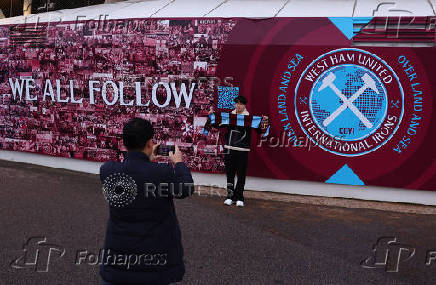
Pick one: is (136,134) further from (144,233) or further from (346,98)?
(346,98)

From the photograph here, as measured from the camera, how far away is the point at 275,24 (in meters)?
8.98

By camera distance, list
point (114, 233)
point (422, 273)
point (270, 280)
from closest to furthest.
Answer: point (114, 233) < point (270, 280) < point (422, 273)

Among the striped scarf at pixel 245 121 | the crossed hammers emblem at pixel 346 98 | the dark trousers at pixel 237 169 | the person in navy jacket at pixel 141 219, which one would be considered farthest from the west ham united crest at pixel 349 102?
the person in navy jacket at pixel 141 219

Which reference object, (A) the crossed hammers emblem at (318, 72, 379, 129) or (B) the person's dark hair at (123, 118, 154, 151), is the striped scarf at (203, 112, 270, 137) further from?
(B) the person's dark hair at (123, 118, 154, 151)

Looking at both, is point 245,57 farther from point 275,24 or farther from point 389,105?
point 389,105

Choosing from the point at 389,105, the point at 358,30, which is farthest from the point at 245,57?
the point at 389,105

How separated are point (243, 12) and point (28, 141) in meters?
6.35

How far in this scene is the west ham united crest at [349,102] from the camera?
27.7 feet

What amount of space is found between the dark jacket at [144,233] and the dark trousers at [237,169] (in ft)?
17.0

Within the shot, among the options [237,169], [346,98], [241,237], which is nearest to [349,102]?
[346,98]

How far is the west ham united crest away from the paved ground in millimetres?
1430

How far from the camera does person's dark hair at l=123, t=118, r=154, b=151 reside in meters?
2.67

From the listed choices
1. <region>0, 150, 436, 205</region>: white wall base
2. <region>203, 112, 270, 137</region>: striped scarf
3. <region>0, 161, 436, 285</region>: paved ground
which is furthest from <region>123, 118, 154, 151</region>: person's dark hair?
<region>0, 150, 436, 205</region>: white wall base

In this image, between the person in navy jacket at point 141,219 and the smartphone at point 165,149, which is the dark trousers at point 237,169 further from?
the person in navy jacket at point 141,219
